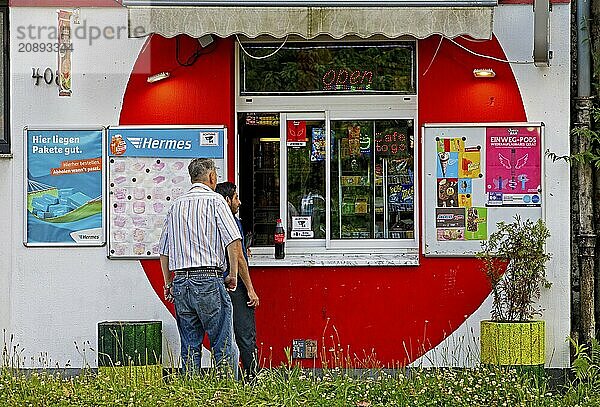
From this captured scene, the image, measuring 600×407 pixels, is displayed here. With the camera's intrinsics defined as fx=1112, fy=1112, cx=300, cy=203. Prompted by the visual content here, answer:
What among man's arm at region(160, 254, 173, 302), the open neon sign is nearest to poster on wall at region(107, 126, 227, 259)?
man's arm at region(160, 254, 173, 302)

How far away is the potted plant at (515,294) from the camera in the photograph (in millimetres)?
9703

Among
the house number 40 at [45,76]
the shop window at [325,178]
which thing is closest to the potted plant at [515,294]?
the shop window at [325,178]

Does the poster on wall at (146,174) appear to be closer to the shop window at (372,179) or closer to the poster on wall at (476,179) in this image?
the shop window at (372,179)

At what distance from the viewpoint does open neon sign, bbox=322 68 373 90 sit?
36.0 feet

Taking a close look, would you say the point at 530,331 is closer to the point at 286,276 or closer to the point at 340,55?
the point at 286,276

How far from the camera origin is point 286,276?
34.7 feet

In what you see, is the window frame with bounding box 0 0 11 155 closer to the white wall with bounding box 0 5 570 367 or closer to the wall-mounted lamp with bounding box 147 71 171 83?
the white wall with bounding box 0 5 570 367

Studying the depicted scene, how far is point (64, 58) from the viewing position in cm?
1062

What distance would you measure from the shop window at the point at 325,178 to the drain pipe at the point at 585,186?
162cm

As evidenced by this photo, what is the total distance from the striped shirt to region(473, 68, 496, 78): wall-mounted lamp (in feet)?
9.29

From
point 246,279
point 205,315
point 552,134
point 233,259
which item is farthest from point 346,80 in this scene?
point 205,315

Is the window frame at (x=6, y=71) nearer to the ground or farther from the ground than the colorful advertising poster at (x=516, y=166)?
farther from the ground

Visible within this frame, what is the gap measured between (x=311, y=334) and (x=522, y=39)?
3.44 meters

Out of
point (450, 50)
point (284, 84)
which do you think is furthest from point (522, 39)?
point (284, 84)
